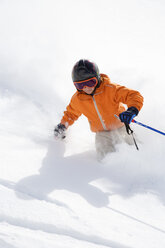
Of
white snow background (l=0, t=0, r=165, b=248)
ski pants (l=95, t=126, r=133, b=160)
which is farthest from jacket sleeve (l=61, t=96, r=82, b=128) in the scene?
ski pants (l=95, t=126, r=133, b=160)

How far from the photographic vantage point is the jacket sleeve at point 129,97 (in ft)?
→ 8.24

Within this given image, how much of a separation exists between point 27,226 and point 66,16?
33.0 ft

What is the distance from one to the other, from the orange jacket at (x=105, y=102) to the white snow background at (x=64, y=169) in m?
0.35

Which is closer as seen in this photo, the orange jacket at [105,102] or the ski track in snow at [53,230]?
the ski track in snow at [53,230]

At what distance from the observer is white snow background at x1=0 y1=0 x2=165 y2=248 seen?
1386 mm

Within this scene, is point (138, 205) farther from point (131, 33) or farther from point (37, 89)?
point (131, 33)

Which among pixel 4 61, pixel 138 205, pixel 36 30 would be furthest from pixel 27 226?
pixel 36 30

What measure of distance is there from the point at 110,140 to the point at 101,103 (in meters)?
0.46

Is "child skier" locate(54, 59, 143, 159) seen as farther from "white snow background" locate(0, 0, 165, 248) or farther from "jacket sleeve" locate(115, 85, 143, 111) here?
"white snow background" locate(0, 0, 165, 248)

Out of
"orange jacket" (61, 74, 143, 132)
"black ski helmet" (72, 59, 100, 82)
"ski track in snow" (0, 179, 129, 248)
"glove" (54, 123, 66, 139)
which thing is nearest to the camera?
"ski track in snow" (0, 179, 129, 248)

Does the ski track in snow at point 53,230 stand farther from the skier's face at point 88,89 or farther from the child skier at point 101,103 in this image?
the skier's face at point 88,89

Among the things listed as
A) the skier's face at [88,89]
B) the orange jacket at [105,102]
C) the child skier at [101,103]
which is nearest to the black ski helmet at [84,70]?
the child skier at [101,103]

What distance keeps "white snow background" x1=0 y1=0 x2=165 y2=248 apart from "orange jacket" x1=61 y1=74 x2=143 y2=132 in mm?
355

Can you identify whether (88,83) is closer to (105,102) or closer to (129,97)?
(105,102)
